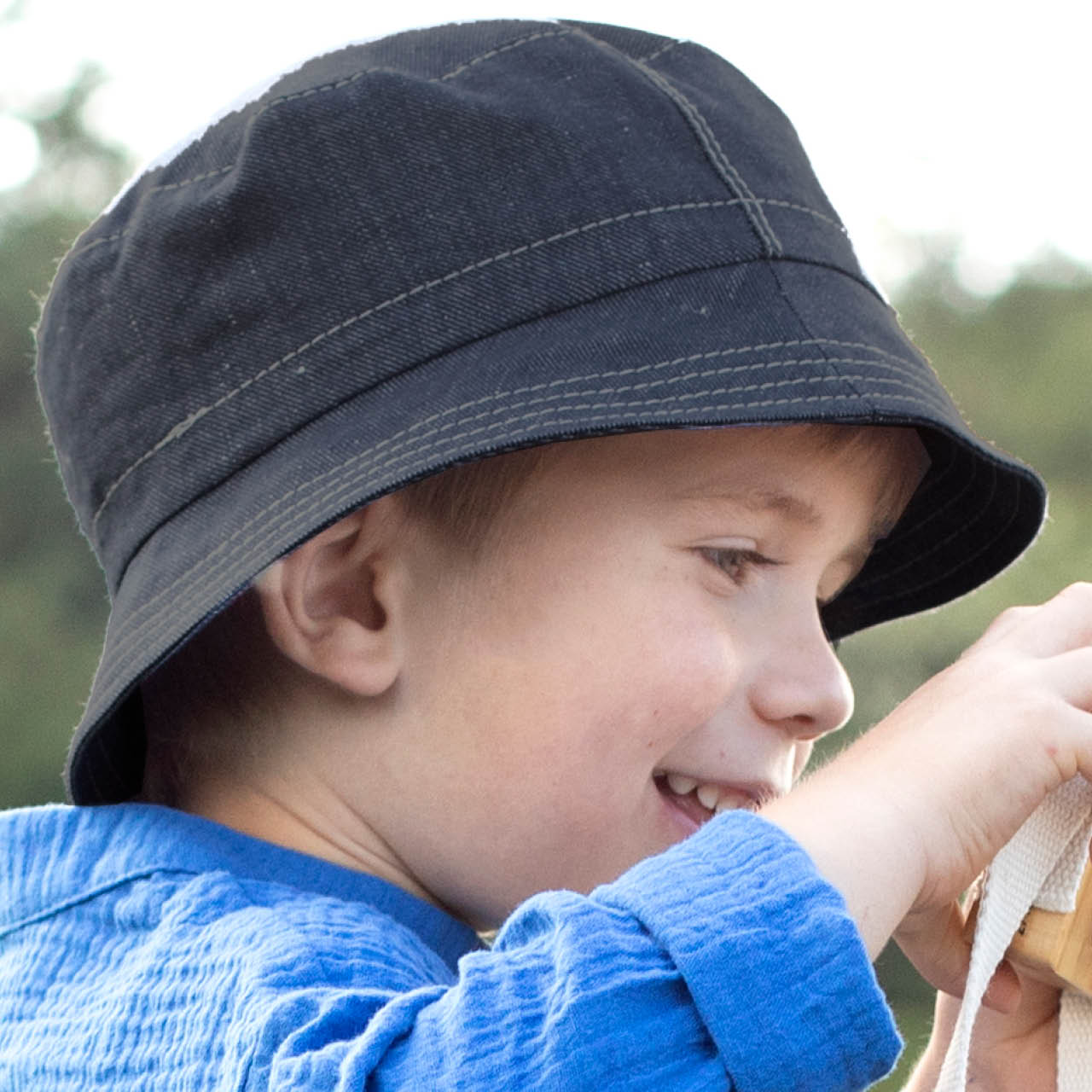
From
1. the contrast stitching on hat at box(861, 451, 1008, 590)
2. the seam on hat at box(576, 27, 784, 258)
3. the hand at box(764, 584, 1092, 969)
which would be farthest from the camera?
the contrast stitching on hat at box(861, 451, 1008, 590)

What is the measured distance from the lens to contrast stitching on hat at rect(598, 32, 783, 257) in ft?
4.21

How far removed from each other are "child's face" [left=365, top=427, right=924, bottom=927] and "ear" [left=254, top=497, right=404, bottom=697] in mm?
25

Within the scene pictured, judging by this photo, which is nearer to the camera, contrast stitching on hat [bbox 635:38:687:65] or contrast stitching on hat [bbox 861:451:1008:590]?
contrast stitching on hat [bbox 635:38:687:65]

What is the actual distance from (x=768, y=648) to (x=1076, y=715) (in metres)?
0.25

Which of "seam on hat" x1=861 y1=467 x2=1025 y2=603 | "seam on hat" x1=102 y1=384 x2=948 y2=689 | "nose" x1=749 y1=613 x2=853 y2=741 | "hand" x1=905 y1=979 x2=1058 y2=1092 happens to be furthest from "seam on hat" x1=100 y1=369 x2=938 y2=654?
"hand" x1=905 y1=979 x2=1058 y2=1092

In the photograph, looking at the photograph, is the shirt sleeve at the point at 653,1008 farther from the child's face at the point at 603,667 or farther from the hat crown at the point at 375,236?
the hat crown at the point at 375,236

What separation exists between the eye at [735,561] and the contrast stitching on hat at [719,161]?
0.75ft

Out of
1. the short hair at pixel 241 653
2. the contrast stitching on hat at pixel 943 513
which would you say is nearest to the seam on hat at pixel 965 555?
the contrast stitching on hat at pixel 943 513

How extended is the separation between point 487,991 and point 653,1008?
0.10 metres

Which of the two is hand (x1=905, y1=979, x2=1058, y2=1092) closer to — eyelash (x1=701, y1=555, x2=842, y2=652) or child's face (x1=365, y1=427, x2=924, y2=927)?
child's face (x1=365, y1=427, x2=924, y2=927)

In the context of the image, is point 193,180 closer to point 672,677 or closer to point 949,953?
point 672,677

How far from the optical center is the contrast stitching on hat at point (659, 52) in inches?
55.4

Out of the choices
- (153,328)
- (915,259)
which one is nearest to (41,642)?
(915,259)

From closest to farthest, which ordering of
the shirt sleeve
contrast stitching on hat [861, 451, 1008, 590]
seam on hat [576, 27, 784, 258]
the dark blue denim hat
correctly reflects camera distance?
the shirt sleeve
the dark blue denim hat
seam on hat [576, 27, 784, 258]
contrast stitching on hat [861, 451, 1008, 590]
